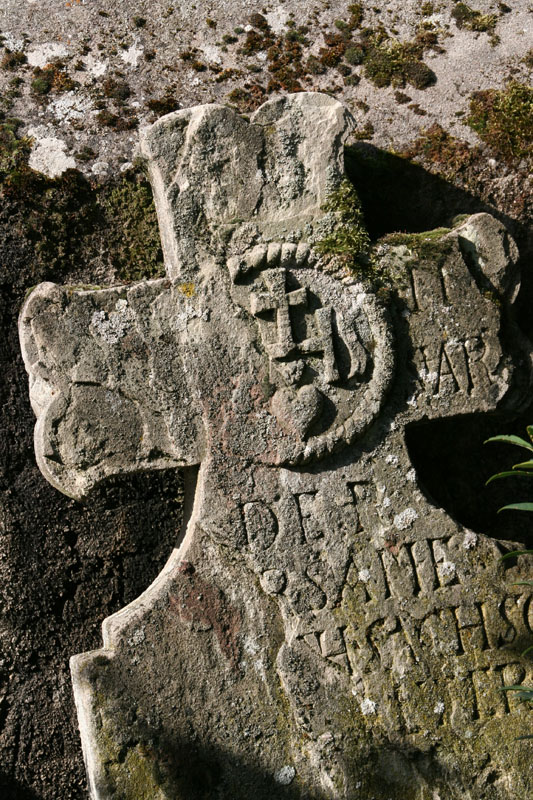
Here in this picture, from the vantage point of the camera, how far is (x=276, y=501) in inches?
139

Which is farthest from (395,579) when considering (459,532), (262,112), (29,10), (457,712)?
(29,10)

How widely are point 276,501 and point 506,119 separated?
85.1 inches

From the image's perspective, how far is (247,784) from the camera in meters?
3.37

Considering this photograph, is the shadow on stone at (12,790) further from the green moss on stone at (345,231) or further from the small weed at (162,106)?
the small weed at (162,106)

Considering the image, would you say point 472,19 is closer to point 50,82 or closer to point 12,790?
point 50,82

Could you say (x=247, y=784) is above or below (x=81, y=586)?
below

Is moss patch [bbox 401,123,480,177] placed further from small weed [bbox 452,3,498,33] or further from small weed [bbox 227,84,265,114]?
small weed [bbox 227,84,265,114]

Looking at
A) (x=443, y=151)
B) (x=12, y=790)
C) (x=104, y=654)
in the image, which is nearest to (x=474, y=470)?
(x=443, y=151)

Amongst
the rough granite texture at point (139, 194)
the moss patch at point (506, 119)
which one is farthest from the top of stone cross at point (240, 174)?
the moss patch at point (506, 119)

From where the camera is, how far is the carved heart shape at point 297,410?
3531 millimetres

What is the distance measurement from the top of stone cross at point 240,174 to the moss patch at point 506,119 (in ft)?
2.93

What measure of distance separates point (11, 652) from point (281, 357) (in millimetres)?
1762

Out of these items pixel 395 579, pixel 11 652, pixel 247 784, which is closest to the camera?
pixel 247 784

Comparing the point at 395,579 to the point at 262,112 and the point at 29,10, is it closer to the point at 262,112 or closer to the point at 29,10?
the point at 262,112
